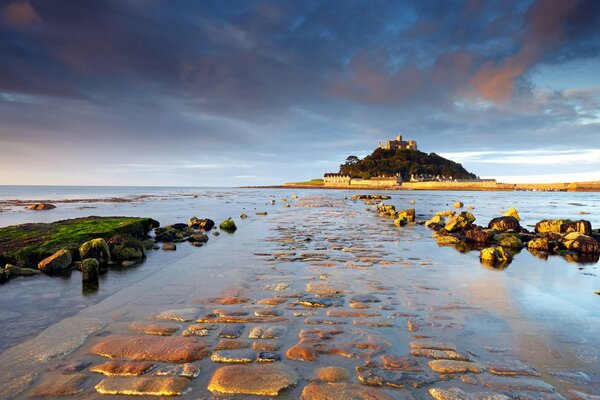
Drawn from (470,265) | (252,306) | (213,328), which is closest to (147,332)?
(213,328)

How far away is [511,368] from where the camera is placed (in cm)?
550

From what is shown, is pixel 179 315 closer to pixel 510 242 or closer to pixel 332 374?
pixel 332 374

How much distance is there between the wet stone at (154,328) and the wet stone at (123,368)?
47.7 inches

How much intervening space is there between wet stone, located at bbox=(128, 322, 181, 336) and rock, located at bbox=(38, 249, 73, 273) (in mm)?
7160

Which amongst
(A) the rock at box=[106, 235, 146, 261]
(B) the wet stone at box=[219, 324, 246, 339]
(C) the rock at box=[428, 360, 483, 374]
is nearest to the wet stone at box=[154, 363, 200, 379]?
(B) the wet stone at box=[219, 324, 246, 339]

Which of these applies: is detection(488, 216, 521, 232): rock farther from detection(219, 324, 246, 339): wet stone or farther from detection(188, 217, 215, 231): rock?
detection(219, 324, 246, 339): wet stone

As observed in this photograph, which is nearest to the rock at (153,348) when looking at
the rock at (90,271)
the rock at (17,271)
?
the rock at (90,271)

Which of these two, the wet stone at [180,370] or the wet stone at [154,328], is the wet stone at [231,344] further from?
the wet stone at [154,328]

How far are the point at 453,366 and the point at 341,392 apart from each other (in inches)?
79.3

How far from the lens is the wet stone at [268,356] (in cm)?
573

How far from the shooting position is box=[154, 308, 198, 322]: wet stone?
766 cm

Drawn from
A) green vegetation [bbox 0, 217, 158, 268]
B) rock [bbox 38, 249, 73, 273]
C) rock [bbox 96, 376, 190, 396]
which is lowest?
rock [bbox 96, 376, 190, 396]

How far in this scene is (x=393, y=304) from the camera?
28.5 ft

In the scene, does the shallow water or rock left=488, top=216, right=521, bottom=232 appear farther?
rock left=488, top=216, right=521, bottom=232
